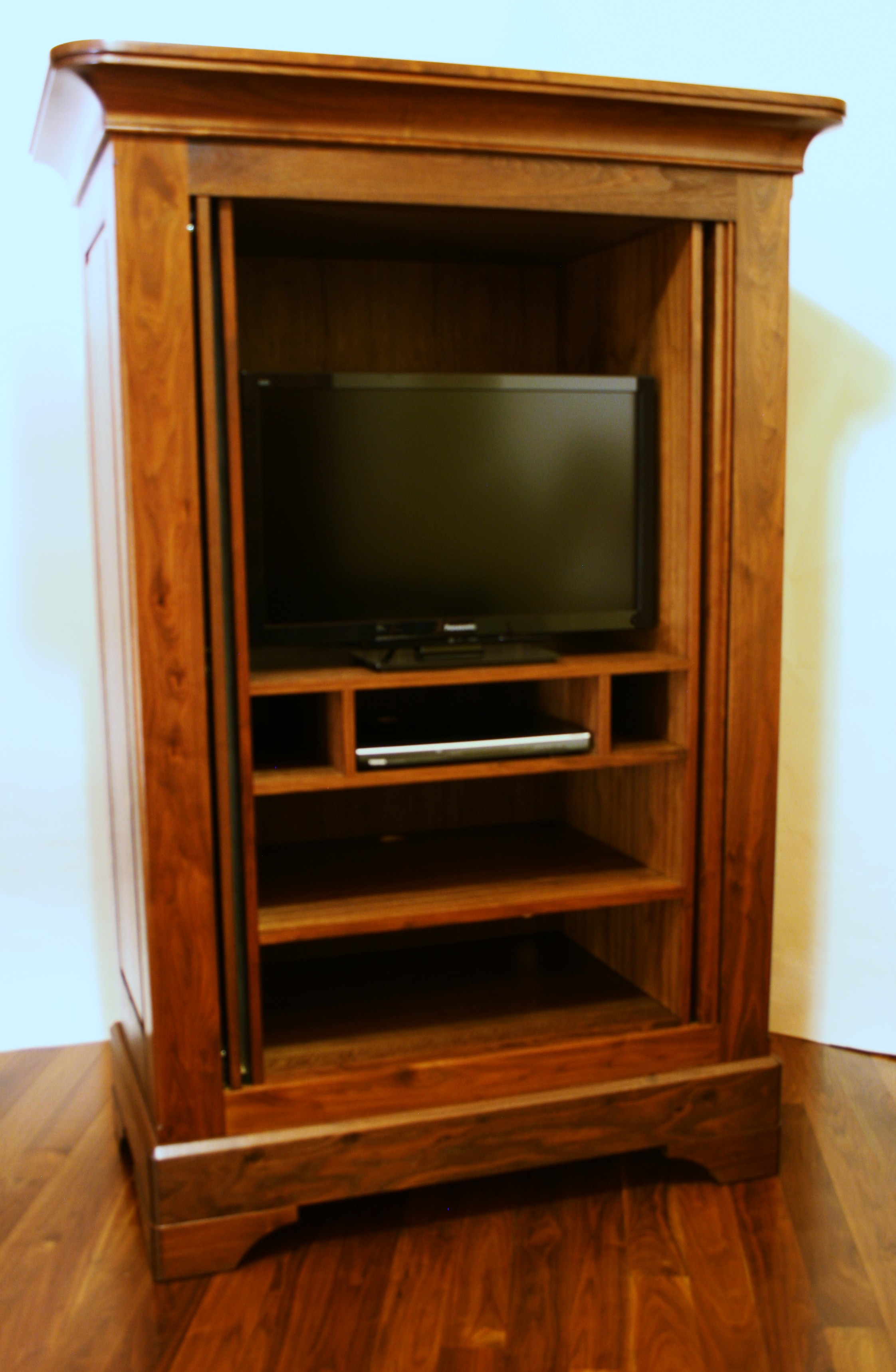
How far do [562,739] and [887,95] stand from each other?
1.44 meters

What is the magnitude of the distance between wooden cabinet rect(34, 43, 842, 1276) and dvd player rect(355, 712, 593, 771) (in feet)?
0.10

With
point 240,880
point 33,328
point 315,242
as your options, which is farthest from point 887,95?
point 240,880

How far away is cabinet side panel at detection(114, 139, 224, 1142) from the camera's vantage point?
169cm

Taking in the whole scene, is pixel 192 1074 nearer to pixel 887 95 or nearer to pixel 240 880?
pixel 240 880

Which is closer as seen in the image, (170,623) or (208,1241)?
(170,623)

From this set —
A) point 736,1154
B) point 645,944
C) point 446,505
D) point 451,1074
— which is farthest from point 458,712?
point 736,1154

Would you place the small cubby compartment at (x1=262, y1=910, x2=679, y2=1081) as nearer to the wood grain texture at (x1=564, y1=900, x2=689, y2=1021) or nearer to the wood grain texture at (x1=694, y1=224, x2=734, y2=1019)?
the wood grain texture at (x1=564, y1=900, x2=689, y2=1021)

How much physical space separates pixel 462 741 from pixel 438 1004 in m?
0.52

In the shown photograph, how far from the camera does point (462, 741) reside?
77.4 inches

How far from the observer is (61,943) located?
2.59 meters

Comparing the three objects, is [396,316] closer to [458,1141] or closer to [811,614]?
[811,614]

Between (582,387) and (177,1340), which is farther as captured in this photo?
(582,387)


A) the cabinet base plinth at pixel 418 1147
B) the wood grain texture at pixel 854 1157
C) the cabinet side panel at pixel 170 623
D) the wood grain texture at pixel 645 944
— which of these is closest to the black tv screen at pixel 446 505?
the cabinet side panel at pixel 170 623

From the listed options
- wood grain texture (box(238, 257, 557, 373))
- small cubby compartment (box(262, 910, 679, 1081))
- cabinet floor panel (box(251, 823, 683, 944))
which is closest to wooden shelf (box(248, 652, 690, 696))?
cabinet floor panel (box(251, 823, 683, 944))
